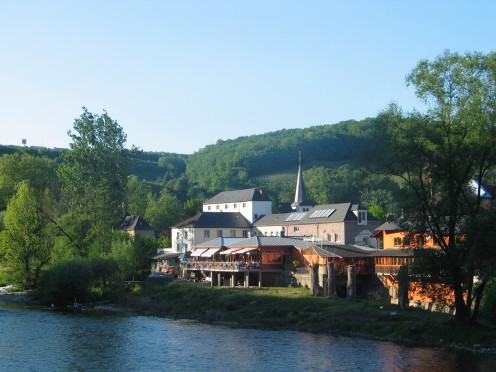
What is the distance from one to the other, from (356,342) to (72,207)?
57020 mm

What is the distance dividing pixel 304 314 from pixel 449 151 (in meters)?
19.4

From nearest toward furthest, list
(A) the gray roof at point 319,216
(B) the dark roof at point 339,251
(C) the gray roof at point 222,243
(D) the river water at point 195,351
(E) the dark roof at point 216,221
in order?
1. (D) the river water at point 195,351
2. (B) the dark roof at point 339,251
3. (C) the gray roof at point 222,243
4. (A) the gray roof at point 319,216
5. (E) the dark roof at point 216,221

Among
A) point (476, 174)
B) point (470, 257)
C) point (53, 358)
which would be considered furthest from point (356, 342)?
point (53, 358)

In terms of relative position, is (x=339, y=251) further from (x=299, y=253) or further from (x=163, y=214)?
(x=163, y=214)

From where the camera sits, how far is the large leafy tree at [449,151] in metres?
41.9

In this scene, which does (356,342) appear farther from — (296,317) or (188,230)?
(188,230)

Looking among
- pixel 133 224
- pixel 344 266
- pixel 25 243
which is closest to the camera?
pixel 344 266

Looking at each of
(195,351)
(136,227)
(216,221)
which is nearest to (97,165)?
(136,227)

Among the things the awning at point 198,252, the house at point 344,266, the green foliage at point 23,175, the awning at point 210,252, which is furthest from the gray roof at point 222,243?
the green foliage at point 23,175

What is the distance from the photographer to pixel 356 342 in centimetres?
4522

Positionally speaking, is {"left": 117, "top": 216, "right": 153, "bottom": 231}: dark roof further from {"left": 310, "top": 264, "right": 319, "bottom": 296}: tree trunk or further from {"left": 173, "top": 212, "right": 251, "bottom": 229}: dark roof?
{"left": 310, "top": 264, "right": 319, "bottom": 296}: tree trunk

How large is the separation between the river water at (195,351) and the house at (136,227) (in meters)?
53.9

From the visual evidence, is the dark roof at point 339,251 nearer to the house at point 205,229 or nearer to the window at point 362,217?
the window at point 362,217

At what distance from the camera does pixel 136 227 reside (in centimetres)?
10969
